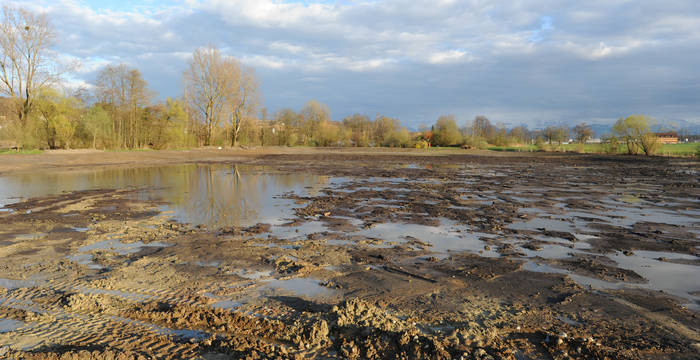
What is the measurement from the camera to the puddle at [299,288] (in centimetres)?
448

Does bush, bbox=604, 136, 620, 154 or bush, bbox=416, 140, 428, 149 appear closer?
bush, bbox=604, 136, 620, 154

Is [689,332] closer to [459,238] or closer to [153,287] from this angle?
[459,238]

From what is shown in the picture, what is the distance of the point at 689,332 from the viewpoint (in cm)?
358

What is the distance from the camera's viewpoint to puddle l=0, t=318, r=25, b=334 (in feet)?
11.5

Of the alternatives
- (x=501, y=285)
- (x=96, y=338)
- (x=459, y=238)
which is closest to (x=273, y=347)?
(x=96, y=338)

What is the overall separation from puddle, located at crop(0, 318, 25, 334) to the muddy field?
2cm

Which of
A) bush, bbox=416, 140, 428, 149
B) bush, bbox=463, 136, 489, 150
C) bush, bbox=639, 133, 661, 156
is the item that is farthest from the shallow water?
bush, bbox=463, 136, 489, 150

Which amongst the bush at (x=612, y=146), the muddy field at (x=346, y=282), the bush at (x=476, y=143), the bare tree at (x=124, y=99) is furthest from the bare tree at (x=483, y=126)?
the muddy field at (x=346, y=282)

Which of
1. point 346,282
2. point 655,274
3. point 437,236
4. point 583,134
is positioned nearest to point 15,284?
point 346,282

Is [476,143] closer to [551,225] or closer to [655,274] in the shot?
[551,225]

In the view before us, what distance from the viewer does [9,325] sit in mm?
3578

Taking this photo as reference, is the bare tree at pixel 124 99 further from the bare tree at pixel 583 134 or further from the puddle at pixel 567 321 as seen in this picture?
the bare tree at pixel 583 134

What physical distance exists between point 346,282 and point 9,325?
347 centimetres

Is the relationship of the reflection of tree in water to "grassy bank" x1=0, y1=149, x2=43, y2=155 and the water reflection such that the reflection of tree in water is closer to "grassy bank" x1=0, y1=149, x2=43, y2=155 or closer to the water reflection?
the water reflection
